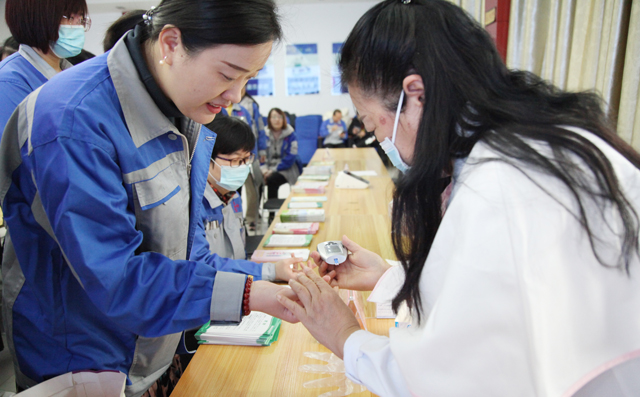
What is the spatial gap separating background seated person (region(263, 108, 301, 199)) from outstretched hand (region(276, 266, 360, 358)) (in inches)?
151

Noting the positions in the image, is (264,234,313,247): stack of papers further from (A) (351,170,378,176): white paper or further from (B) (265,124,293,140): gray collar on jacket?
(B) (265,124,293,140): gray collar on jacket

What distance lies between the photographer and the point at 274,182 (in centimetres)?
475

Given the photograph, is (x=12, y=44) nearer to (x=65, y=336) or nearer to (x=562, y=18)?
(x=65, y=336)

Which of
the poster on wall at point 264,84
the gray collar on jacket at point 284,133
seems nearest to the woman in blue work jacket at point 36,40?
the gray collar on jacket at point 284,133

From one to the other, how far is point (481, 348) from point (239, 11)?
0.76m

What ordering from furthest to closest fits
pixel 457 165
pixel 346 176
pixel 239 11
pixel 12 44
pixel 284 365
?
pixel 346 176 < pixel 12 44 < pixel 284 365 < pixel 239 11 < pixel 457 165

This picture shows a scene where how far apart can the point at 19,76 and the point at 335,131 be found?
6235 mm

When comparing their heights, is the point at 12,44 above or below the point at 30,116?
above

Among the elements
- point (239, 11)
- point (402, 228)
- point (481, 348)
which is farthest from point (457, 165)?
point (239, 11)

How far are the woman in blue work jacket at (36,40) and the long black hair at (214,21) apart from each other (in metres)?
1.33

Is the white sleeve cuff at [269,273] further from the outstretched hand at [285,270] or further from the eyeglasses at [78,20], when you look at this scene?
the eyeglasses at [78,20]

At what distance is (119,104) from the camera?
0.89 meters

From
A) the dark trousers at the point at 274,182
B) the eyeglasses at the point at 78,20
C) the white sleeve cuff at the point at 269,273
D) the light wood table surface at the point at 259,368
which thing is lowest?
the dark trousers at the point at 274,182

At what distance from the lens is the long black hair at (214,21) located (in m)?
0.84
